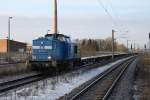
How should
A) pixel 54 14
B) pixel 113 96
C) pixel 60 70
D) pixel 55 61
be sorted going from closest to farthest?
pixel 113 96, pixel 55 61, pixel 60 70, pixel 54 14

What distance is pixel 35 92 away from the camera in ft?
63.1

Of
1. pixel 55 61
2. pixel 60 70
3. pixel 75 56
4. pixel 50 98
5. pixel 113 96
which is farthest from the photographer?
pixel 75 56

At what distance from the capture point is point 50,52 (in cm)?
3291

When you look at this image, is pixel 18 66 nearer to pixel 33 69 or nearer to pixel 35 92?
pixel 33 69

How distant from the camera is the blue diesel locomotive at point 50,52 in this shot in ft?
104

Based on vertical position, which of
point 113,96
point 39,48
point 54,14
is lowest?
point 113,96

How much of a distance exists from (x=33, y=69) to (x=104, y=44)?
515 ft

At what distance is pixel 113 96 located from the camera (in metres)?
18.9

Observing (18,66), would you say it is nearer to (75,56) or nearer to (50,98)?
(75,56)

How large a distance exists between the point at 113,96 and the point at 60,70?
15517 mm

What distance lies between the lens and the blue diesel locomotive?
31.9m

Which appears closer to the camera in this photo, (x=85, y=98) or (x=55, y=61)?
(x=85, y=98)

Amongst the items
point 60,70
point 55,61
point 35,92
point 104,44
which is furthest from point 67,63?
point 104,44

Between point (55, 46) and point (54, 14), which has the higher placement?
point (54, 14)
